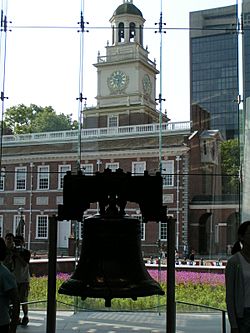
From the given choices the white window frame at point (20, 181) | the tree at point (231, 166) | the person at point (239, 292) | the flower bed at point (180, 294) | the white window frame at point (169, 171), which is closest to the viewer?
the person at point (239, 292)

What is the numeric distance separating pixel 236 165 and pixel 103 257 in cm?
698

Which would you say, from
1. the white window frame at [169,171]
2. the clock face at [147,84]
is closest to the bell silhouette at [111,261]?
the clock face at [147,84]

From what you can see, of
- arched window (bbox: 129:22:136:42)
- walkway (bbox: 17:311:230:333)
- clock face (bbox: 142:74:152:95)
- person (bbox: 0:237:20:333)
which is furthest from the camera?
clock face (bbox: 142:74:152:95)

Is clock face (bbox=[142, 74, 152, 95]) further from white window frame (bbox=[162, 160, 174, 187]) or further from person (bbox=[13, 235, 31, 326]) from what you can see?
person (bbox=[13, 235, 31, 326])

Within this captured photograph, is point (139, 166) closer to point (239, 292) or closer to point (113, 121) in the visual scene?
point (113, 121)

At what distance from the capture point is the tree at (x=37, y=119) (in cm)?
1085

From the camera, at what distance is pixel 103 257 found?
3.08 metres

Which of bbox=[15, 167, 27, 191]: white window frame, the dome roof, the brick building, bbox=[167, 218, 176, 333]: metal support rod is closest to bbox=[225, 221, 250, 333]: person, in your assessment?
bbox=[167, 218, 176, 333]: metal support rod

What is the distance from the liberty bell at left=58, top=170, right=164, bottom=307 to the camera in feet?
9.76

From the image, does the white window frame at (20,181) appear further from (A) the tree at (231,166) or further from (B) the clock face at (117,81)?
(A) the tree at (231,166)

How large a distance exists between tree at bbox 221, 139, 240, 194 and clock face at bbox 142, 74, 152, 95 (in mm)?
4636

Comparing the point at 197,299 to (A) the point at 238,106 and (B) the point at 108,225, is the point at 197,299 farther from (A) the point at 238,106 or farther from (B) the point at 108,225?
(B) the point at 108,225

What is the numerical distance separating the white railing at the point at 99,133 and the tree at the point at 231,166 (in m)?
1.56

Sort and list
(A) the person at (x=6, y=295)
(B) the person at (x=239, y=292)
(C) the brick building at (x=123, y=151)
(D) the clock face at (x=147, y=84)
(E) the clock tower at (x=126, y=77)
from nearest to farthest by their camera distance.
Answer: (B) the person at (x=239, y=292)
(A) the person at (x=6, y=295)
(E) the clock tower at (x=126, y=77)
(C) the brick building at (x=123, y=151)
(D) the clock face at (x=147, y=84)
